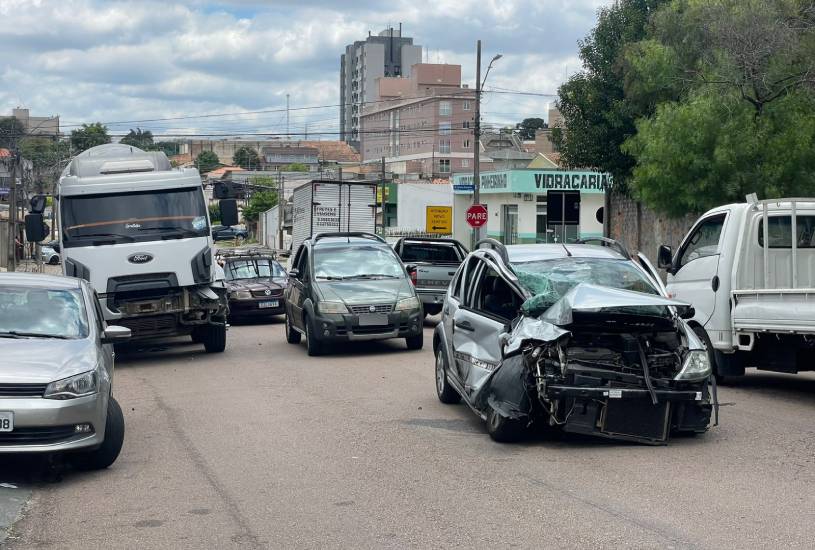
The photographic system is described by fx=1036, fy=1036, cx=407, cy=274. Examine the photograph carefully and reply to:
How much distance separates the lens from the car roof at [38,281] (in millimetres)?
9766

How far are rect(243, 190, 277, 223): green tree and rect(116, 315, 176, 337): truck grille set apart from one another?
8185 cm

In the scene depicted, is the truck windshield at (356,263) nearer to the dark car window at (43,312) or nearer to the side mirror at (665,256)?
the side mirror at (665,256)

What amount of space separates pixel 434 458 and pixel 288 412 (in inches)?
122

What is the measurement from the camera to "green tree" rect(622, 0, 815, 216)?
66.1 ft

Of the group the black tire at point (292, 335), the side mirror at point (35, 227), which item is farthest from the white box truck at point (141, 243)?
the black tire at point (292, 335)

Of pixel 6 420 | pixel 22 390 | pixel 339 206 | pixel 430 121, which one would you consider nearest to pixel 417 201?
pixel 339 206

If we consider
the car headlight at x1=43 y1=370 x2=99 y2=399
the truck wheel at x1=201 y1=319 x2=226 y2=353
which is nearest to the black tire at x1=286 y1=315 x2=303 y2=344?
the truck wheel at x1=201 y1=319 x2=226 y2=353

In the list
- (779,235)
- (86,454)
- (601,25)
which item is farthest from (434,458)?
(601,25)

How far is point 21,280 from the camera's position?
983cm

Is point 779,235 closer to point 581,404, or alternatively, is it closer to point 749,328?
point 749,328

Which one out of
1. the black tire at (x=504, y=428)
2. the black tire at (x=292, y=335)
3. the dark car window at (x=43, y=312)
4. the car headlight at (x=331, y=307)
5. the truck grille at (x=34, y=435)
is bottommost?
the black tire at (x=292, y=335)

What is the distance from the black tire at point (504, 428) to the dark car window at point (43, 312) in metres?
3.70

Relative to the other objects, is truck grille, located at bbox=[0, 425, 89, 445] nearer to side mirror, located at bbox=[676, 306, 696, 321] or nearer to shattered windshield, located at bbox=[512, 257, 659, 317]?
shattered windshield, located at bbox=[512, 257, 659, 317]

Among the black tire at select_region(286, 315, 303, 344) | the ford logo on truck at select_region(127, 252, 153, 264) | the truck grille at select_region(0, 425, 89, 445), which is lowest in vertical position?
the black tire at select_region(286, 315, 303, 344)
